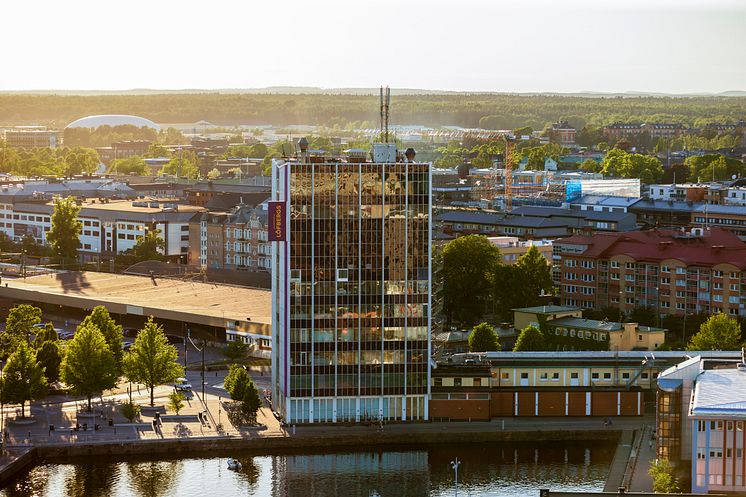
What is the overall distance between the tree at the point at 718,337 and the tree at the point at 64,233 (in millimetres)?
31883

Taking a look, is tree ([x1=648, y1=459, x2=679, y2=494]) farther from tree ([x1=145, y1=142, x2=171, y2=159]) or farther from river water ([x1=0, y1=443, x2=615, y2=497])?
tree ([x1=145, y1=142, x2=171, y2=159])

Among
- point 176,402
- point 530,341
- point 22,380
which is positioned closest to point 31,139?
point 530,341

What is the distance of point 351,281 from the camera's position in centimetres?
3422

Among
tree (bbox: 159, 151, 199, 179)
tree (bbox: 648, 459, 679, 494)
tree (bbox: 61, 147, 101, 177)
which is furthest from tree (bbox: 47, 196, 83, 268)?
tree (bbox: 61, 147, 101, 177)

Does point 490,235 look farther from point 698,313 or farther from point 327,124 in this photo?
point 327,124

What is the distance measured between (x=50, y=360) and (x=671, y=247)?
19.4 metres

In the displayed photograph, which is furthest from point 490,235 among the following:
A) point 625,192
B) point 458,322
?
point 625,192

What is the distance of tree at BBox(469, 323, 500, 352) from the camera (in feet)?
133

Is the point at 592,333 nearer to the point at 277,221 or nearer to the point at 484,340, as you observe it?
the point at 484,340

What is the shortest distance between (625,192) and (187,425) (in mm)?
51012

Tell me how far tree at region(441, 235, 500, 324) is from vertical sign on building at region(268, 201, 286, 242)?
1409 cm

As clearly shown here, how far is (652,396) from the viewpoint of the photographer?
35656mm

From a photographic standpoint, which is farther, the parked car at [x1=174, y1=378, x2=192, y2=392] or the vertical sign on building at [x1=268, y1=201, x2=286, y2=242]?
the parked car at [x1=174, y1=378, x2=192, y2=392]

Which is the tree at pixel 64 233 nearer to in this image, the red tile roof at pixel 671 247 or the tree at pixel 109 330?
the red tile roof at pixel 671 247
